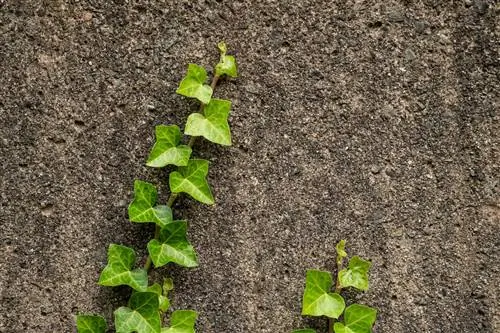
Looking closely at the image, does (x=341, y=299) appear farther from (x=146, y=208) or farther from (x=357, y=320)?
(x=146, y=208)

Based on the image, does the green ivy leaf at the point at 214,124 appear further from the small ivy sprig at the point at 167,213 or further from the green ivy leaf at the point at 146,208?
the green ivy leaf at the point at 146,208

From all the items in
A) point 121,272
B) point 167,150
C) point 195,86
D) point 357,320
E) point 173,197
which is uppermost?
point 195,86

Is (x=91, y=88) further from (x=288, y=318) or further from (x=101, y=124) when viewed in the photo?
(x=288, y=318)

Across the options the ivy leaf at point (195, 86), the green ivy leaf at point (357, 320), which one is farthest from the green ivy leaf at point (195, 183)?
the green ivy leaf at point (357, 320)

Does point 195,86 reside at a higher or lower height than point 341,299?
higher

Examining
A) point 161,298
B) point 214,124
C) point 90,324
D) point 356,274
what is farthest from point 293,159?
point 90,324

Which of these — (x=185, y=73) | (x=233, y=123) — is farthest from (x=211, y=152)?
(x=185, y=73)

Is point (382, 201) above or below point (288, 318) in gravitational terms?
above
